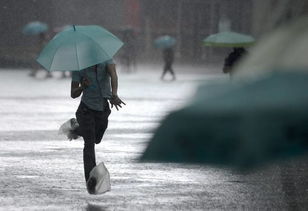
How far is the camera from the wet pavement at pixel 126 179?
8719mm

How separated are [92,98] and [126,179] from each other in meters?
1.55

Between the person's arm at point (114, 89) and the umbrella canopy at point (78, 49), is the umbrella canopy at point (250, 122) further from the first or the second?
the person's arm at point (114, 89)

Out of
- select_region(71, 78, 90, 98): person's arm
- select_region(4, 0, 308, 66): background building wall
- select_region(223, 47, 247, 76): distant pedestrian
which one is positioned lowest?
select_region(4, 0, 308, 66): background building wall

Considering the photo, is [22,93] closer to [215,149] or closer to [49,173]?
[49,173]

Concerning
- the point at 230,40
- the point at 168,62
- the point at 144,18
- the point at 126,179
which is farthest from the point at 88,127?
the point at 144,18

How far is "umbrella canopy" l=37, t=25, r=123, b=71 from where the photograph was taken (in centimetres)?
896

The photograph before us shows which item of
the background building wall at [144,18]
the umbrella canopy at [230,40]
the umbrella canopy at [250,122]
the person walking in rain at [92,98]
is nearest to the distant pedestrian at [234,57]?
the umbrella canopy at [230,40]

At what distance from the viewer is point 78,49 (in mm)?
9125

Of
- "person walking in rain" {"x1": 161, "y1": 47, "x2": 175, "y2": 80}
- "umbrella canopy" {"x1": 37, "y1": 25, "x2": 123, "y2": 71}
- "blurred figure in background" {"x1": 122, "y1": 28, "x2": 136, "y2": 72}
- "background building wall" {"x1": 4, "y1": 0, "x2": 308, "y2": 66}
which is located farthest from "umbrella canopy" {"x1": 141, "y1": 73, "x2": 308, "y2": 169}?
"background building wall" {"x1": 4, "y1": 0, "x2": 308, "y2": 66}

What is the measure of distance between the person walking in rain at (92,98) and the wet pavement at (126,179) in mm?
523

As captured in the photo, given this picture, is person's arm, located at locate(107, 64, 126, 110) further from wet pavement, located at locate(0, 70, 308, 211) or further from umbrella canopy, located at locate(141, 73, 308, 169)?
umbrella canopy, located at locate(141, 73, 308, 169)

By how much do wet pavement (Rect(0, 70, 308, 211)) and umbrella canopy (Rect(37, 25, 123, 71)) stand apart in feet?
2.92

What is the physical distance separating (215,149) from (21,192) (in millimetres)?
5121

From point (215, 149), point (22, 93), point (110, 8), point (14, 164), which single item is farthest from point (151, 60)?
point (215, 149)
